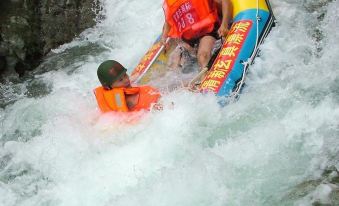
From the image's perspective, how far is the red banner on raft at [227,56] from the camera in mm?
5543

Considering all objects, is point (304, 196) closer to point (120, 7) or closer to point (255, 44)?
point (255, 44)

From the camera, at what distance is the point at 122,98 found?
5148 millimetres

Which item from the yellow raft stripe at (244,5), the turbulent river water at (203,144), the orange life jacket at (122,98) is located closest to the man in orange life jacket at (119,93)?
the orange life jacket at (122,98)

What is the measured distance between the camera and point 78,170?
492 cm

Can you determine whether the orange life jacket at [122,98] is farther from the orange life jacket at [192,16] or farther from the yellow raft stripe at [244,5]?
the yellow raft stripe at [244,5]

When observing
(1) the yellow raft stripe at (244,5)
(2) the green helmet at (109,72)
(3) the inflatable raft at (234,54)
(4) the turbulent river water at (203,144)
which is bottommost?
(4) the turbulent river water at (203,144)

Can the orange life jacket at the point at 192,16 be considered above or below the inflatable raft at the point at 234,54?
above

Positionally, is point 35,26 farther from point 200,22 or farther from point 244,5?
point 244,5

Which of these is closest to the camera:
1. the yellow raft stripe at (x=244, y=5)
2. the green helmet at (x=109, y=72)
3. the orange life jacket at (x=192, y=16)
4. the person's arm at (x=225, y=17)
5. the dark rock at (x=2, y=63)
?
the green helmet at (x=109, y=72)

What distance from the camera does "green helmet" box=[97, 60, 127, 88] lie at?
16.9 feet

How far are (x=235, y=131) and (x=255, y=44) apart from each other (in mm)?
1443

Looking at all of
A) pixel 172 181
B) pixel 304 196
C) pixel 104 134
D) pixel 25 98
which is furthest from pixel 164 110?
pixel 25 98

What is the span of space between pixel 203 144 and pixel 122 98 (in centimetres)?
95

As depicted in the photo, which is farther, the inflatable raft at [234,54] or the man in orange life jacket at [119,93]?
the inflatable raft at [234,54]
